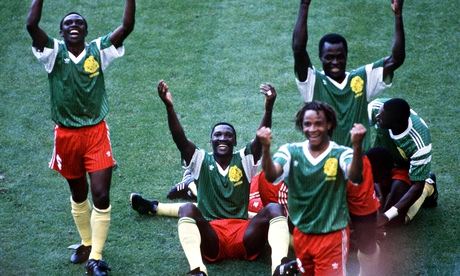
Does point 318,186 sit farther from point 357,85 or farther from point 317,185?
point 357,85

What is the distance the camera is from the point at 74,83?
7.07 m

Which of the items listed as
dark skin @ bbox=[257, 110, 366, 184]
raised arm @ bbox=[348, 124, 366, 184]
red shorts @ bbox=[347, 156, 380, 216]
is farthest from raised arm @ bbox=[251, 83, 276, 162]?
raised arm @ bbox=[348, 124, 366, 184]

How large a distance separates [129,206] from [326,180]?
2771mm

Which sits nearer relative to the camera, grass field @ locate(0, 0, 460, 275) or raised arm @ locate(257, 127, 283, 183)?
raised arm @ locate(257, 127, 283, 183)

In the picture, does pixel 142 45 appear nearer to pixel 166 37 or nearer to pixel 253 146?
pixel 166 37

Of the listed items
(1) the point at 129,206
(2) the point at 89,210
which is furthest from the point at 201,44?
(2) the point at 89,210

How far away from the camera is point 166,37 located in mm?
11492

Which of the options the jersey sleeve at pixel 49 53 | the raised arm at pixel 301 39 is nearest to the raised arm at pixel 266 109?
the raised arm at pixel 301 39

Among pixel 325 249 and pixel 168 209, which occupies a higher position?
pixel 325 249

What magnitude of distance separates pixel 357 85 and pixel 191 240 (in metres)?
1.77

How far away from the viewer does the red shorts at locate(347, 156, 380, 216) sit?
6.58 meters

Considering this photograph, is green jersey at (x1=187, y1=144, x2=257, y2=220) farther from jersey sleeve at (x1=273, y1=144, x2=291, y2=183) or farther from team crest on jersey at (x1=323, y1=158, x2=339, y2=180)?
team crest on jersey at (x1=323, y1=158, x2=339, y2=180)

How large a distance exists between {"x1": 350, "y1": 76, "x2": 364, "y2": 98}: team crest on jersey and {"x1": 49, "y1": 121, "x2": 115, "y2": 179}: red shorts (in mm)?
2002

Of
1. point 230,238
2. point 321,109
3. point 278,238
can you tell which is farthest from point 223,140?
point 321,109
